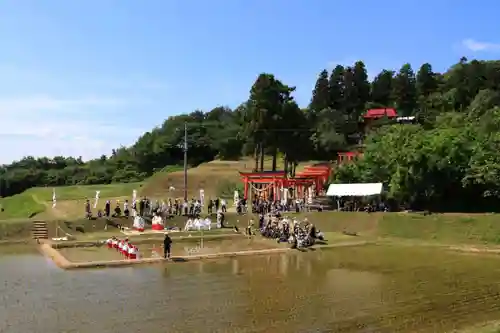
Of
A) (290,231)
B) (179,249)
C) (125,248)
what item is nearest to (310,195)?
(290,231)

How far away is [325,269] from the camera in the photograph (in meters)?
24.8

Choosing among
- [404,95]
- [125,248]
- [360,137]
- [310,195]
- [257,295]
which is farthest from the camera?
[404,95]

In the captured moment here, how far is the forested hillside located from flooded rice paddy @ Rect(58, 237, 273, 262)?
1321 centimetres

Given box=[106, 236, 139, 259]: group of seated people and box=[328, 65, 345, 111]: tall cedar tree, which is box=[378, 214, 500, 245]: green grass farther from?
box=[328, 65, 345, 111]: tall cedar tree

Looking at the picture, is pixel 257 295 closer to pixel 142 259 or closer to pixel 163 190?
pixel 142 259

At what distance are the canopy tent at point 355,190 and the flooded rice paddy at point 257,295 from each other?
14.8 meters

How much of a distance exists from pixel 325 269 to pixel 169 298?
28.5 feet

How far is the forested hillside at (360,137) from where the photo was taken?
39.6 meters

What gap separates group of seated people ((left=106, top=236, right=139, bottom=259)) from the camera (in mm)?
26905

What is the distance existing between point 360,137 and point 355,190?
130 feet

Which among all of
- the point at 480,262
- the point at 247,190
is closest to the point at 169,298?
the point at 480,262

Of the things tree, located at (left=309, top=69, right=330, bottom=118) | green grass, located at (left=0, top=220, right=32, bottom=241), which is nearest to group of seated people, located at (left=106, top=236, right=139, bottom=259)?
green grass, located at (left=0, top=220, right=32, bottom=241)

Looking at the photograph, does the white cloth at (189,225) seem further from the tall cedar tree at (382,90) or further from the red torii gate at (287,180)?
the tall cedar tree at (382,90)

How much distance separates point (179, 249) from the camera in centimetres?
3139
